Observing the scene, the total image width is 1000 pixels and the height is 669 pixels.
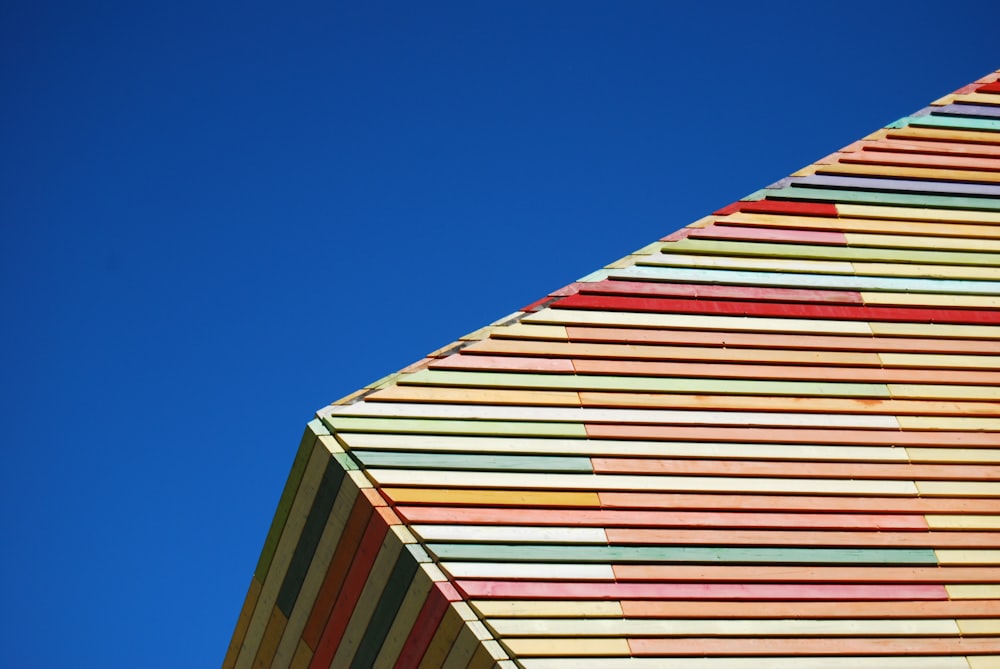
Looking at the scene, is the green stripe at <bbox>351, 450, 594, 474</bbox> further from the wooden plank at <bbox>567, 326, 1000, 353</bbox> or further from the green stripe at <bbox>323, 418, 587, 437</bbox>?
the wooden plank at <bbox>567, 326, 1000, 353</bbox>

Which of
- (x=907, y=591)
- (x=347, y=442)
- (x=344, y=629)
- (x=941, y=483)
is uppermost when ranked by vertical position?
(x=941, y=483)

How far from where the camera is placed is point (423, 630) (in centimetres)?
736

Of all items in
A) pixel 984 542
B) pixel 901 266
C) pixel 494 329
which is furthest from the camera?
pixel 901 266

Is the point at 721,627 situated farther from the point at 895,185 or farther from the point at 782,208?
the point at 895,185

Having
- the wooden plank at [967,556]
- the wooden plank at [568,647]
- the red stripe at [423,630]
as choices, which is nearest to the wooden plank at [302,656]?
the red stripe at [423,630]

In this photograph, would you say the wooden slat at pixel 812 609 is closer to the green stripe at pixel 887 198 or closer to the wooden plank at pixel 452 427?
the wooden plank at pixel 452 427

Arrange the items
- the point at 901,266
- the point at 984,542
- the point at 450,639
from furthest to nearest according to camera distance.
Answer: the point at 901,266
the point at 984,542
the point at 450,639

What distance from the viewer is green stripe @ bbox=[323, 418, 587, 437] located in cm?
786

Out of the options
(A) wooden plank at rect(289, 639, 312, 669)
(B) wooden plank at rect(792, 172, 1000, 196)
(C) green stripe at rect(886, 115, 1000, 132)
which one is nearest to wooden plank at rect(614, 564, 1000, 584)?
Answer: (A) wooden plank at rect(289, 639, 312, 669)

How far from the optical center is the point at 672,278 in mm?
8656

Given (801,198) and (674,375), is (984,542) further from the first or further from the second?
(801,198)

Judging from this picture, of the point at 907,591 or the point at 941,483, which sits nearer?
the point at 907,591

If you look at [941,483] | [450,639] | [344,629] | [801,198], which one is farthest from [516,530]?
[801,198]

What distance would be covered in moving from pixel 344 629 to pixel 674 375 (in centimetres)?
270
